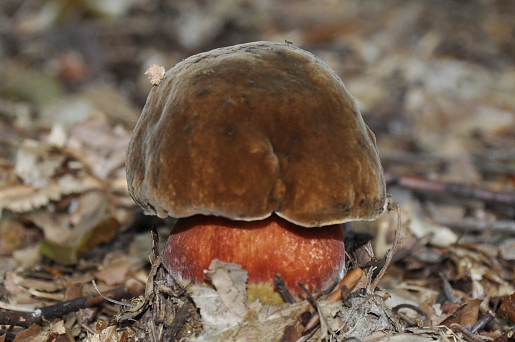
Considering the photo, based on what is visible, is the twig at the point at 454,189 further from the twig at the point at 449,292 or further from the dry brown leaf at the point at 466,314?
the dry brown leaf at the point at 466,314

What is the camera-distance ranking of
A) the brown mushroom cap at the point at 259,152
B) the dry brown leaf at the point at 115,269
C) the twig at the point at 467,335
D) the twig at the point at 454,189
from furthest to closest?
1. the twig at the point at 454,189
2. the dry brown leaf at the point at 115,269
3. the twig at the point at 467,335
4. the brown mushroom cap at the point at 259,152

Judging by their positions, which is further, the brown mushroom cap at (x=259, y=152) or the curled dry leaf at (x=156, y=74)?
the curled dry leaf at (x=156, y=74)

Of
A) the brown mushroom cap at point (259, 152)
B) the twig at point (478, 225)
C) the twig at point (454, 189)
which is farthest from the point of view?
the twig at point (454, 189)

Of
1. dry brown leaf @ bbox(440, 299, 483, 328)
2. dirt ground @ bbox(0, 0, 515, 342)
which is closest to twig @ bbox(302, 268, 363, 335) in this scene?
dirt ground @ bbox(0, 0, 515, 342)

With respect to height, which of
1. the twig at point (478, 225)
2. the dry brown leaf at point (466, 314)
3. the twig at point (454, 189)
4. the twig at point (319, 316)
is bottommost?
the twig at point (478, 225)

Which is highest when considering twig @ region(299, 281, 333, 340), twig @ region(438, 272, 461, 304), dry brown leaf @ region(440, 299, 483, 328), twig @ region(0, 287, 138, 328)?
twig @ region(299, 281, 333, 340)

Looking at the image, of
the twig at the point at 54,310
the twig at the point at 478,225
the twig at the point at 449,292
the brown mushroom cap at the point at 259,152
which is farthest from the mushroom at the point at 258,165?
the twig at the point at 478,225

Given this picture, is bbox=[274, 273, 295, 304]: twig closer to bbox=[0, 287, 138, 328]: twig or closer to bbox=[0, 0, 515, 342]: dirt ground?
bbox=[0, 0, 515, 342]: dirt ground

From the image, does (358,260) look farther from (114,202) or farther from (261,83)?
(114,202)
